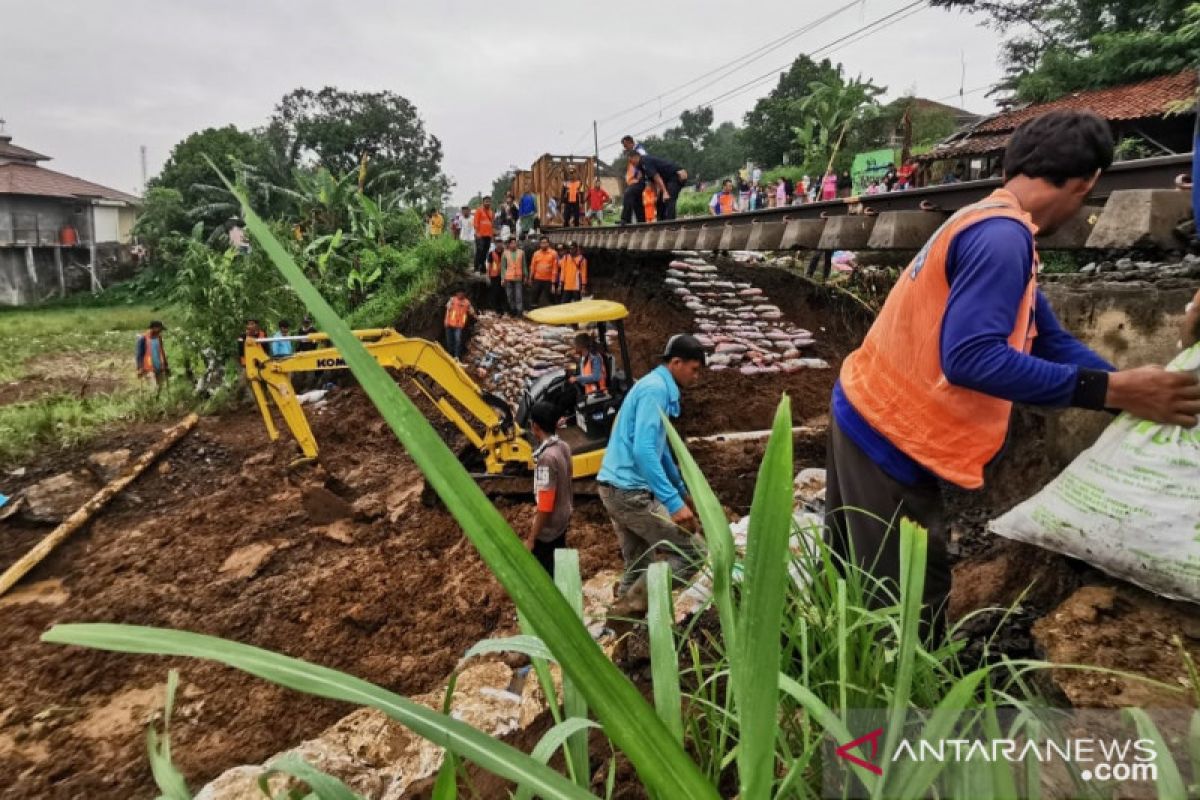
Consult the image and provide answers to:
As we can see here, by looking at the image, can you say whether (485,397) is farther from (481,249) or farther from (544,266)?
(481,249)

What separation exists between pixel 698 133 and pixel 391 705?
3238 inches

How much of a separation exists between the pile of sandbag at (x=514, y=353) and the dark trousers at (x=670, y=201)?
2305 millimetres

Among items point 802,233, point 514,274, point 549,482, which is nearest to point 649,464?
point 549,482

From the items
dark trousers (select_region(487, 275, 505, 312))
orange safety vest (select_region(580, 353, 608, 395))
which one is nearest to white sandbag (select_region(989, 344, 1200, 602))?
orange safety vest (select_region(580, 353, 608, 395))

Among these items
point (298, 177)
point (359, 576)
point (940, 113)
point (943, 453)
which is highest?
point (940, 113)

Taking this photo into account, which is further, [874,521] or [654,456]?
[654,456]

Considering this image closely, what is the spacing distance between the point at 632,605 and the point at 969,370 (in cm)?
138

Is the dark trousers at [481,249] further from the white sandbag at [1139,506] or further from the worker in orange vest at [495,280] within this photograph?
the white sandbag at [1139,506]

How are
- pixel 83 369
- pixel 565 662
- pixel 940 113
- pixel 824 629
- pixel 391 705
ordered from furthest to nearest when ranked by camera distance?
pixel 940 113 → pixel 83 369 → pixel 824 629 → pixel 391 705 → pixel 565 662

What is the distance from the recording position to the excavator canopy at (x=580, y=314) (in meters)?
7.12

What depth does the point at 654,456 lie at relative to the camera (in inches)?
139

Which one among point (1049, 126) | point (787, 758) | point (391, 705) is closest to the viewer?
point (391, 705)

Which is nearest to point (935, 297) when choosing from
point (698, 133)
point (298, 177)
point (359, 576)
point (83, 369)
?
point (359, 576)

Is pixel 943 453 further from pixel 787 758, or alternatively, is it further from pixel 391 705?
pixel 391 705
